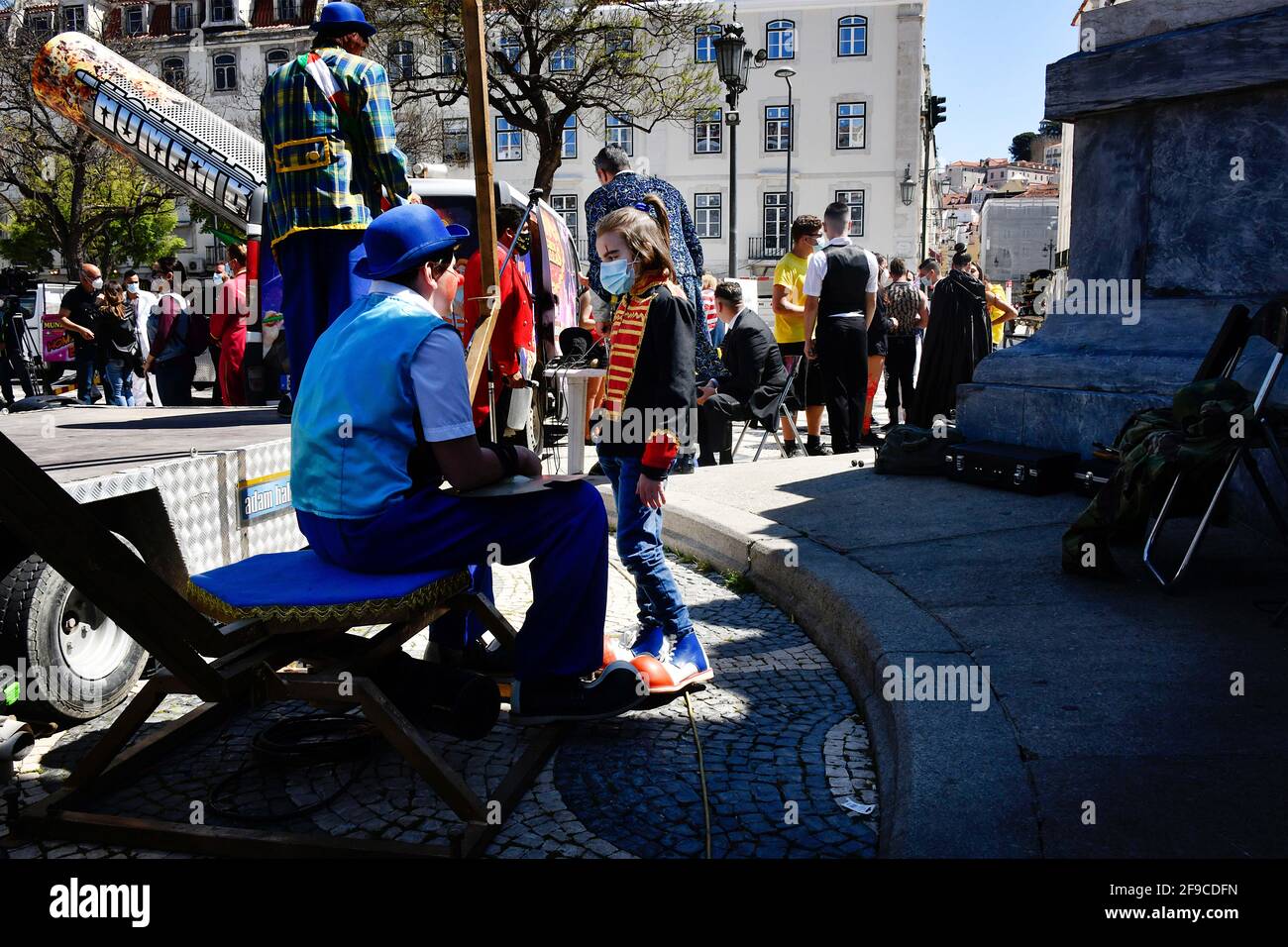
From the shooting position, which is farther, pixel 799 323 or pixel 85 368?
pixel 85 368

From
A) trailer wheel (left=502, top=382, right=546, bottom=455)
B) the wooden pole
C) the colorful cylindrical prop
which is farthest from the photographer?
the colorful cylindrical prop

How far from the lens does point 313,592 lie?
2934mm

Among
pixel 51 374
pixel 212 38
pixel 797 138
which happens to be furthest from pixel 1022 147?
pixel 51 374

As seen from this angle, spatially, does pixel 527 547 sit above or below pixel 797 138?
below

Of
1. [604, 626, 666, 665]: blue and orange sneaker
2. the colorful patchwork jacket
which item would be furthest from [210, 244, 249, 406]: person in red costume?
[604, 626, 666, 665]: blue and orange sneaker

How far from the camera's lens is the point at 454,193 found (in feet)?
37.6

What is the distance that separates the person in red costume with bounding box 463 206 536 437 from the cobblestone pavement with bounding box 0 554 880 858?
388 cm

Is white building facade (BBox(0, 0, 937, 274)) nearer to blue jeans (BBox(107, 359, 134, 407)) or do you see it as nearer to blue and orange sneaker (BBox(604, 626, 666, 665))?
blue jeans (BBox(107, 359, 134, 407))

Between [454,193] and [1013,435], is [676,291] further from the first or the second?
[454,193]

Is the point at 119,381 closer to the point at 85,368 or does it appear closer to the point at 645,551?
the point at 85,368

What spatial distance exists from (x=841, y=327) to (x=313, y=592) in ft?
22.0

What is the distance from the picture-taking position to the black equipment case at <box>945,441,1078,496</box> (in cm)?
600

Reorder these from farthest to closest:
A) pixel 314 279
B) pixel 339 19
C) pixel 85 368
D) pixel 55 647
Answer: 1. pixel 85 368
2. pixel 314 279
3. pixel 339 19
4. pixel 55 647

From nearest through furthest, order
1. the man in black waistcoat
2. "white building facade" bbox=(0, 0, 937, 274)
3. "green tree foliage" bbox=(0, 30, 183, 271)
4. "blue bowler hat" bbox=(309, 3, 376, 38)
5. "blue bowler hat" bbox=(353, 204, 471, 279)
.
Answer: "blue bowler hat" bbox=(353, 204, 471, 279) → "blue bowler hat" bbox=(309, 3, 376, 38) → the man in black waistcoat → "green tree foliage" bbox=(0, 30, 183, 271) → "white building facade" bbox=(0, 0, 937, 274)
